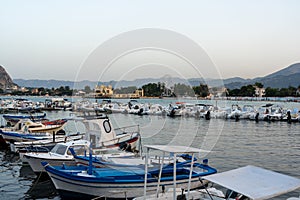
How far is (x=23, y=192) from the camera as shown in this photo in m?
16.6

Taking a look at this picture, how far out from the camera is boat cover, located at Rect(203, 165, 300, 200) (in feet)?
26.5

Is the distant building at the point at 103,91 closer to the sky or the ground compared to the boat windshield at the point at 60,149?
closer to the sky

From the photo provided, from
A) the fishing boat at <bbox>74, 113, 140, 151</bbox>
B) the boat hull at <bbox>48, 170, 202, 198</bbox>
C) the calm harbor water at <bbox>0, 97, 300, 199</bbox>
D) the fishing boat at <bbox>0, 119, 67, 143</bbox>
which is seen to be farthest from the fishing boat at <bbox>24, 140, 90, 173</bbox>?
the fishing boat at <bbox>0, 119, 67, 143</bbox>

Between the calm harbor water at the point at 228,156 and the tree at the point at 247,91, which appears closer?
the calm harbor water at the point at 228,156

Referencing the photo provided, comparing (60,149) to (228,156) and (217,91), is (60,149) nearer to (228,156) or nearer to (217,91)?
(217,91)

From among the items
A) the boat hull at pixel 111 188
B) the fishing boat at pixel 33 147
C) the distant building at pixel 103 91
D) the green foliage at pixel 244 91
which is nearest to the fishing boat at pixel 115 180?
the boat hull at pixel 111 188

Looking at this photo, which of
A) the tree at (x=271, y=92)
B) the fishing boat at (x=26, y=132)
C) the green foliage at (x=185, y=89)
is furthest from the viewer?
the tree at (x=271, y=92)

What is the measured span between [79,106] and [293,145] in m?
20.5

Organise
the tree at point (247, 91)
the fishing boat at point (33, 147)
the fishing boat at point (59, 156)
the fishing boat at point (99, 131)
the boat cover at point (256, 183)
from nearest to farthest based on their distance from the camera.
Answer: the boat cover at point (256, 183) < the fishing boat at point (59, 156) < the fishing boat at point (99, 131) < the fishing boat at point (33, 147) < the tree at point (247, 91)

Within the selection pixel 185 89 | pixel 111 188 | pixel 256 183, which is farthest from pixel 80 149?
pixel 256 183

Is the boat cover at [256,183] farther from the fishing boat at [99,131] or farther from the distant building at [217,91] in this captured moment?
the fishing boat at [99,131]

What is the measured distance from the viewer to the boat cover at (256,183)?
8086 mm

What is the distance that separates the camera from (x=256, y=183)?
340 inches

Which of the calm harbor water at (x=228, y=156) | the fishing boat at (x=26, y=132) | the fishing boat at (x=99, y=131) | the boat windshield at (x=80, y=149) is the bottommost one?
the calm harbor water at (x=228, y=156)
